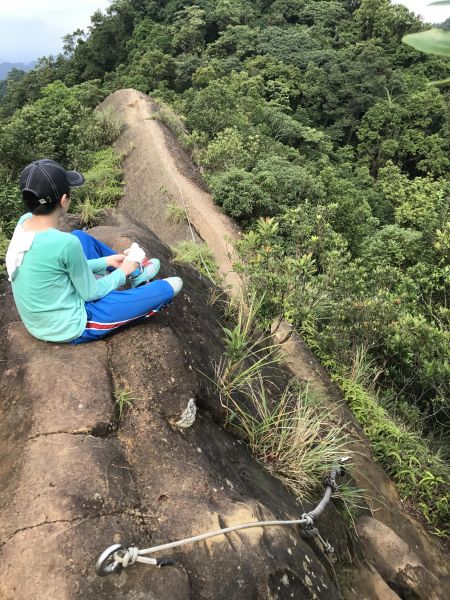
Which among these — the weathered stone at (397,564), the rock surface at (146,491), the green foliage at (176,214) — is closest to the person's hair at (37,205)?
the rock surface at (146,491)

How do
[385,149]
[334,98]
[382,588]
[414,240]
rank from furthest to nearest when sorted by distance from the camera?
1. [334,98]
2. [385,149]
3. [414,240]
4. [382,588]

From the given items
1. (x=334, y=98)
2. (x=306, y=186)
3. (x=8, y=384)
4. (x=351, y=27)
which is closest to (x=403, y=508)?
(x=8, y=384)

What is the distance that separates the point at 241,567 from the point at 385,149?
26.0 meters

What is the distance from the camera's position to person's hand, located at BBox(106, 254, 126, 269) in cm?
373

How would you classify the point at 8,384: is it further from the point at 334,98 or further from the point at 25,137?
the point at 334,98

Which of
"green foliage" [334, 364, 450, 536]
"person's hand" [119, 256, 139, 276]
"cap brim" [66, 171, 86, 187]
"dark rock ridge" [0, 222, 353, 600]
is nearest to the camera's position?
"dark rock ridge" [0, 222, 353, 600]

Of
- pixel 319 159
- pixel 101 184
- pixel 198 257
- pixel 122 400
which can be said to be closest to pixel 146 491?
pixel 122 400

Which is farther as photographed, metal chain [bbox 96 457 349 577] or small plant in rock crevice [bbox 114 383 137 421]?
small plant in rock crevice [bbox 114 383 137 421]

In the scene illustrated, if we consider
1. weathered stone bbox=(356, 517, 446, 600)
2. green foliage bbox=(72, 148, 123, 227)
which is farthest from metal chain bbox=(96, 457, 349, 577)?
green foliage bbox=(72, 148, 123, 227)

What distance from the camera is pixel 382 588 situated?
11.2 ft

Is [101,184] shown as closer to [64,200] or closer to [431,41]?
[64,200]

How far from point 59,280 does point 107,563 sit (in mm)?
1677

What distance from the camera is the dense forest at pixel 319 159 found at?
225 inches

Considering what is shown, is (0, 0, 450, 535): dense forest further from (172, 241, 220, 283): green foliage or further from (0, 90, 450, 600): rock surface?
(0, 90, 450, 600): rock surface
